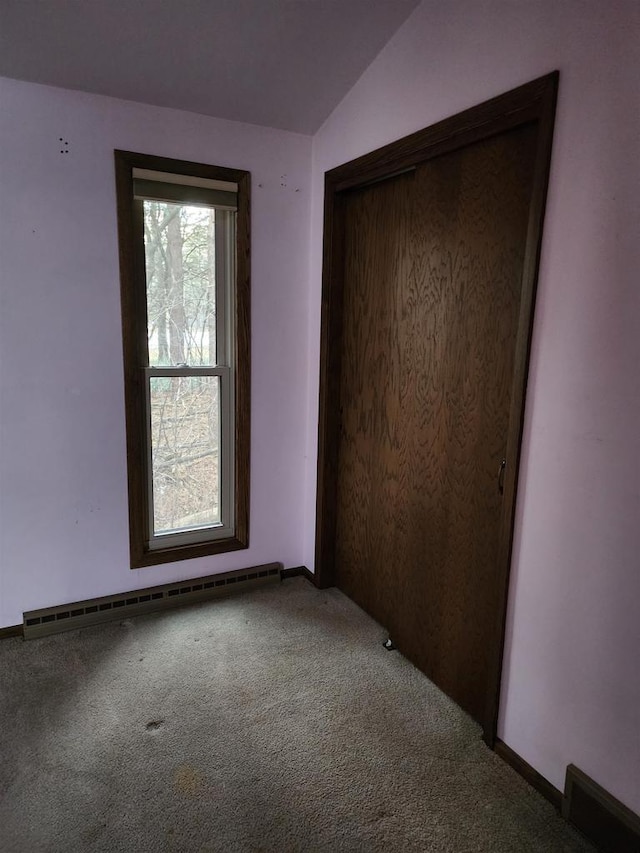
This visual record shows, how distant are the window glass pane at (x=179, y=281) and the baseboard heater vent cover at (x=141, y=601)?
3.68 ft

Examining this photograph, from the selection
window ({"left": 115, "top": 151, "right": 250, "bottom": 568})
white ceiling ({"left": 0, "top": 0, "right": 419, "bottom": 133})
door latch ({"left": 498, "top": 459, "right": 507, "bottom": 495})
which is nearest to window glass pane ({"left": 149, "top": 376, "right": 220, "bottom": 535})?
window ({"left": 115, "top": 151, "right": 250, "bottom": 568})

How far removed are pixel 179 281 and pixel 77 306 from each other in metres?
0.48

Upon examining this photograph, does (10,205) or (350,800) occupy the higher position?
(10,205)

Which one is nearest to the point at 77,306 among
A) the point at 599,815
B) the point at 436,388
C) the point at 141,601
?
the point at 141,601

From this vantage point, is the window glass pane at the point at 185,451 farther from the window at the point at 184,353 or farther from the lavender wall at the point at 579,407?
the lavender wall at the point at 579,407

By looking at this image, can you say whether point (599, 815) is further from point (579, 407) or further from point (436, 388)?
point (436, 388)

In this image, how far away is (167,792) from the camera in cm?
168

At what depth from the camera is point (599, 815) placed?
1515mm

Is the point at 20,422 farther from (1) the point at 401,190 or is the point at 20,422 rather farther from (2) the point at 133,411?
(1) the point at 401,190

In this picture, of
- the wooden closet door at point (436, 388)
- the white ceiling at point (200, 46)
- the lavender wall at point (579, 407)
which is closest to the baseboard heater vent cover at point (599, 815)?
the lavender wall at point (579, 407)

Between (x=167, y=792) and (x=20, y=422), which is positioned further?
(x=20, y=422)

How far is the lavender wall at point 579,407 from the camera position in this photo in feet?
4.56

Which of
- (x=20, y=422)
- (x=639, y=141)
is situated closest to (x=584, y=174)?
(x=639, y=141)

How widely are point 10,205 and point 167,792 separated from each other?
2.22 meters
